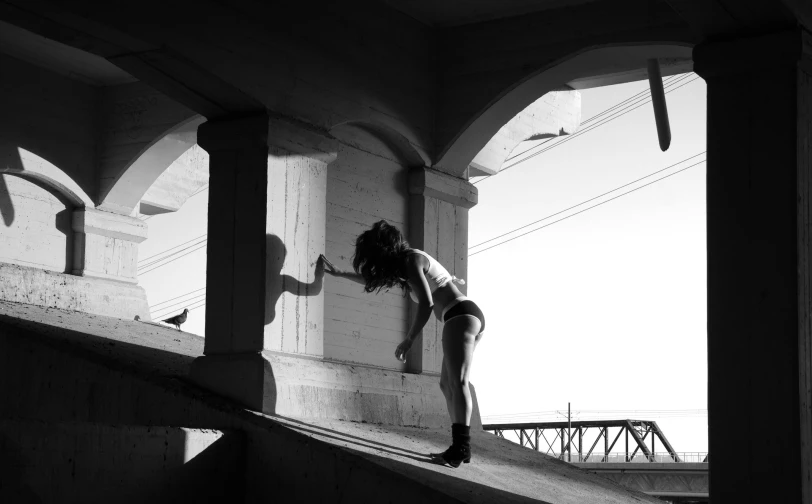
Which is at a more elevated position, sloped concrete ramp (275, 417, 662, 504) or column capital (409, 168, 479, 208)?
column capital (409, 168, 479, 208)

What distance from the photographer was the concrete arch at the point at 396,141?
31.6ft

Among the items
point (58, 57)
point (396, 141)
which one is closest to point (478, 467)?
point (396, 141)

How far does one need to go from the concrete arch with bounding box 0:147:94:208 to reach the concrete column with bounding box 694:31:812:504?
844cm

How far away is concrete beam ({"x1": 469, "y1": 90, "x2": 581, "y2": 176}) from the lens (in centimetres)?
1205

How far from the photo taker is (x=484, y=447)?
882 cm

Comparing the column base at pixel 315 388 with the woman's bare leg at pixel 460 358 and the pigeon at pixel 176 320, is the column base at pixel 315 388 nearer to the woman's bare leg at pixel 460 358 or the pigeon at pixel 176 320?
the woman's bare leg at pixel 460 358

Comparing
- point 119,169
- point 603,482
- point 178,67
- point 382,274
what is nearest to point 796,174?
point 382,274

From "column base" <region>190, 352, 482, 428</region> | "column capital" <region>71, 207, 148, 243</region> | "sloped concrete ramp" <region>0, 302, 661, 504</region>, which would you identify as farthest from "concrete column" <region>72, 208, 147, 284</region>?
"column base" <region>190, 352, 482, 428</region>

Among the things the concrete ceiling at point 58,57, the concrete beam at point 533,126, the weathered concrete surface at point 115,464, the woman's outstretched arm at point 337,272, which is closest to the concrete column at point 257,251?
the woman's outstretched arm at point 337,272

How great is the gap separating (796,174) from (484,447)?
3.76m

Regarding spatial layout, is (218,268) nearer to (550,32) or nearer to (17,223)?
(550,32)

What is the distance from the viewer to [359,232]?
9.77 meters

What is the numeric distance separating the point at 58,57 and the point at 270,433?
672cm

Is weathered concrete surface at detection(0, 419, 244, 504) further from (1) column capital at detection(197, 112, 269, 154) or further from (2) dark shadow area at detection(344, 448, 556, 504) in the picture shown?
(1) column capital at detection(197, 112, 269, 154)
